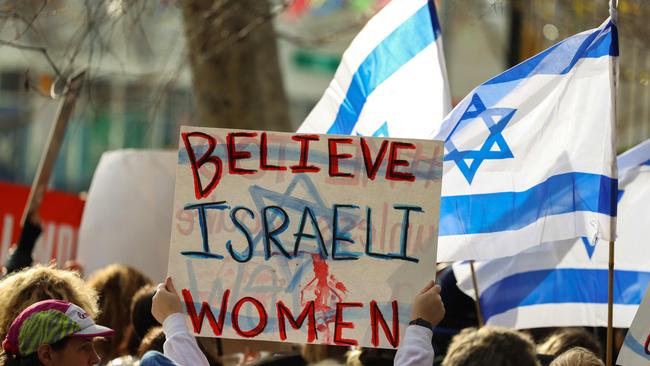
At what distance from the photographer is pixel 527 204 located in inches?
187

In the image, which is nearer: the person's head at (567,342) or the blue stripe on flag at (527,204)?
the blue stripe on flag at (527,204)

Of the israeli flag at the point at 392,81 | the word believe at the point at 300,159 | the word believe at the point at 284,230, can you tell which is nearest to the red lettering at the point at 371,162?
the word believe at the point at 300,159

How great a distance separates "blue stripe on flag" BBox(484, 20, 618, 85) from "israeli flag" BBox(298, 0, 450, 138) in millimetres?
654

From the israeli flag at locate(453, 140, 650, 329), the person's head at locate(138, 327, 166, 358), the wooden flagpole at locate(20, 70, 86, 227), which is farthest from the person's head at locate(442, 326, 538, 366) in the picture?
the wooden flagpole at locate(20, 70, 86, 227)

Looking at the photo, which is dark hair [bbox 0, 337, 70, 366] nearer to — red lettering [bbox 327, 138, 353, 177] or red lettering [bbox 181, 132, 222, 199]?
red lettering [bbox 181, 132, 222, 199]

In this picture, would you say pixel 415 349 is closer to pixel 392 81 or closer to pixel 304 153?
pixel 304 153

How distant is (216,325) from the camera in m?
3.99

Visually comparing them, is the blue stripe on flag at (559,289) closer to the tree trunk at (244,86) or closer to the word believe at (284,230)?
the word believe at (284,230)

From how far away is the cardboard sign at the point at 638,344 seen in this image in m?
4.22

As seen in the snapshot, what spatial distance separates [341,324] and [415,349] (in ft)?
1.29

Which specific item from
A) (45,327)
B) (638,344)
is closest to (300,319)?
(45,327)

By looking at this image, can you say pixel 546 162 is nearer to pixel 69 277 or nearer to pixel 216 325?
pixel 216 325

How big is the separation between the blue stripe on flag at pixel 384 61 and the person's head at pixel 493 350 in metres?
1.92

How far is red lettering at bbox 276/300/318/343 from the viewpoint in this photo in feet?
13.2
